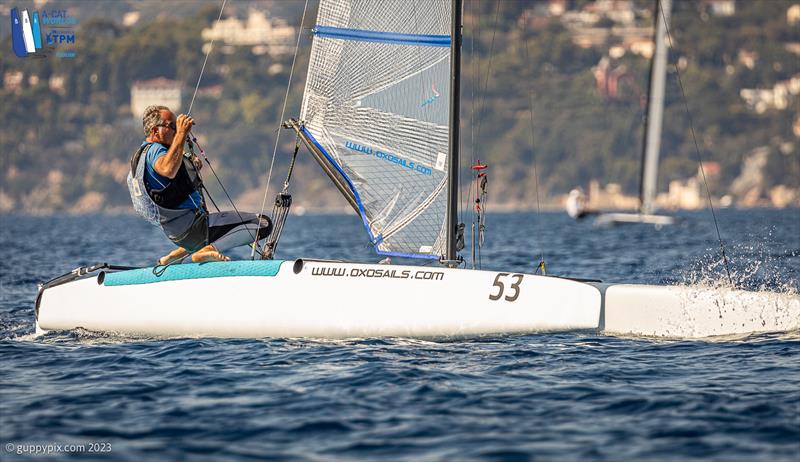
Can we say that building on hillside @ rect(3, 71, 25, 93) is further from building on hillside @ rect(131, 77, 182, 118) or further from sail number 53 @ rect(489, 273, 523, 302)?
sail number 53 @ rect(489, 273, 523, 302)

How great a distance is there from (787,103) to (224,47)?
77.1 meters

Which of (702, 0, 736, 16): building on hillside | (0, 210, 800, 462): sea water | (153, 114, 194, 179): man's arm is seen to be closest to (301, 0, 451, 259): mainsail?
(0, 210, 800, 462): sea water

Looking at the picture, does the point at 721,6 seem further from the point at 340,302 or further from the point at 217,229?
the point at 340,302

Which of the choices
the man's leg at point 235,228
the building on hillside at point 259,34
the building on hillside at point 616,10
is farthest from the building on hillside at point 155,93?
the man's leg at point 235,228

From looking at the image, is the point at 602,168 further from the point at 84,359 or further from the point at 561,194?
the point at 84,359

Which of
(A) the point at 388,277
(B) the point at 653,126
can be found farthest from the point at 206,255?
(B) the point at 653,126

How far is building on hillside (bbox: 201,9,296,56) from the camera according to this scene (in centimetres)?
17175

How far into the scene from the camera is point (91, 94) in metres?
152

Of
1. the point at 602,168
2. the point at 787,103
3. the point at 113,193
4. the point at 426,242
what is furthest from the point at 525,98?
the point at 426,242

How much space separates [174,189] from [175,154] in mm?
521

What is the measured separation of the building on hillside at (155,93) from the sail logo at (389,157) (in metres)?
143

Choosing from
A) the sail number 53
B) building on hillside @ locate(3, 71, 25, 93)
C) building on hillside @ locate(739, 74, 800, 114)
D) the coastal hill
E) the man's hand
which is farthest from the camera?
building on hillside @ locate(3, 71, 25, 93)

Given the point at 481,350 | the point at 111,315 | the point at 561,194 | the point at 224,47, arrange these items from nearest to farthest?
the point at 481,350 → the point at 111,315 → the point at 561,194 → the point at 224,47

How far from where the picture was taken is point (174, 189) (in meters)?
9.74
